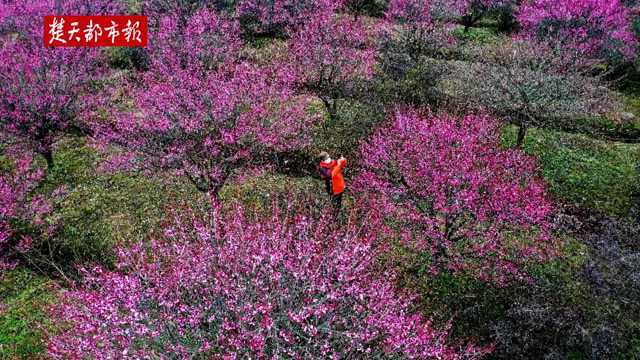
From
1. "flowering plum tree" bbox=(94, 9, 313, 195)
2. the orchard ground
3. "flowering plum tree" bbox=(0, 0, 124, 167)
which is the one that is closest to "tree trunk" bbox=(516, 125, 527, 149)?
the orchard ground

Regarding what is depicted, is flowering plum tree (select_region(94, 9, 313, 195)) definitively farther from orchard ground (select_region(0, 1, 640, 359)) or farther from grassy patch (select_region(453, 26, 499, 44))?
grassy patch (select_region(453, 26, 499, 44))

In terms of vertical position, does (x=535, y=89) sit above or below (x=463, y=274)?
above

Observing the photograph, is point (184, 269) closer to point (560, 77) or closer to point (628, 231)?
point (628, 231)

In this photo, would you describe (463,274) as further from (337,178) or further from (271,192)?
(271,192)

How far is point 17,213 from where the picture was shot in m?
16.3

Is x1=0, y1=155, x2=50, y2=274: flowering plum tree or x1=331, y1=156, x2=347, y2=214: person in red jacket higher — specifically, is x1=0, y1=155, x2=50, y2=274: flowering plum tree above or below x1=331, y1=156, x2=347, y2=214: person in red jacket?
below

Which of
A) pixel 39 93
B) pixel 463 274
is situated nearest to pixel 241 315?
pixel 463 274

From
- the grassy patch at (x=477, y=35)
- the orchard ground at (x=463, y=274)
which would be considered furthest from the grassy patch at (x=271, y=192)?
the grassy patch at (x=477, y=35)

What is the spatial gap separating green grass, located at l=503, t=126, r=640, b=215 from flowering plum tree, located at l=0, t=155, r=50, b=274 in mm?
18303

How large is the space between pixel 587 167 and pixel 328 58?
1153cm

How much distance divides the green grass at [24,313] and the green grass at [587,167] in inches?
677

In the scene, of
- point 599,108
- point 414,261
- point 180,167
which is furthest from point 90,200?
point 599,108

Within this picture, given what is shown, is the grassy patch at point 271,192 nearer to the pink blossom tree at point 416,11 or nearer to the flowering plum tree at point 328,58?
the flowering plum tree at point 328,58

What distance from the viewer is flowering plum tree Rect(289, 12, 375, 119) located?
20.8 meters
